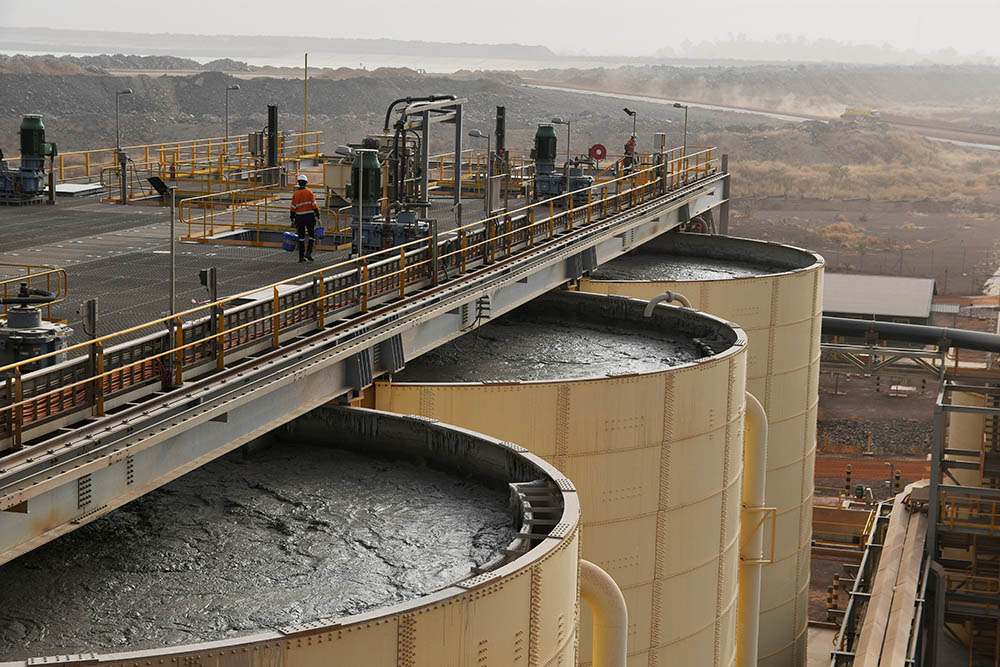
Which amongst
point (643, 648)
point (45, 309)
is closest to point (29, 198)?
point (45, 309)

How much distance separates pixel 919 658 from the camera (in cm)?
2830

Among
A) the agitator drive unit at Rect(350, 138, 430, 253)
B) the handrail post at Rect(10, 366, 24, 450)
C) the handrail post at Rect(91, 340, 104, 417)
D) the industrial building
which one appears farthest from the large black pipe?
the handrail post at Rect(10, 366, 24, 450)

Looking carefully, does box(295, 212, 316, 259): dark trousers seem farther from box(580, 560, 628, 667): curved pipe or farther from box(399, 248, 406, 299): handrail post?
box(580, 560, 628, 667): curved pipe

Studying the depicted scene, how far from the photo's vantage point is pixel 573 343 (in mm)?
24000

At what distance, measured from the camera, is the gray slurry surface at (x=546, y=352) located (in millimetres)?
21281

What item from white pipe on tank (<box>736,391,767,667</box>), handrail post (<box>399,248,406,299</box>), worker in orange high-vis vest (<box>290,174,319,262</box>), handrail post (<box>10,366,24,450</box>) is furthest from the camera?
worker in orange high-vis vest (<box>290,174,319,262</box>)

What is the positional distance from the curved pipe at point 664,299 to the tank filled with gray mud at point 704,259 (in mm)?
7353

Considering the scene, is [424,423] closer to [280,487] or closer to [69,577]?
[280,487]

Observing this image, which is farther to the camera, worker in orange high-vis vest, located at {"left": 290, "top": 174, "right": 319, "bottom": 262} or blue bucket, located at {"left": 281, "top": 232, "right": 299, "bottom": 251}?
blue bucket, located at {"left": 281, "top": 232, "right": 299, "bottom": 251}

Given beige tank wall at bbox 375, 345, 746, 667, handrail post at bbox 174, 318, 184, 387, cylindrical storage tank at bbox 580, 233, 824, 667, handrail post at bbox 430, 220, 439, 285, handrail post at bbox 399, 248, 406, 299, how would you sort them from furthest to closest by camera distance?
cylindrical storage tank at bbox 580, 233, 824, 667 → handrail post at bbox 430, 220, 439, 285 → handrail post at bbox 399, 248, 406, 299 → beige tank wall at bbox 375, 345, 746, 667 → handrail post at bbox 174, 318, 184, 387

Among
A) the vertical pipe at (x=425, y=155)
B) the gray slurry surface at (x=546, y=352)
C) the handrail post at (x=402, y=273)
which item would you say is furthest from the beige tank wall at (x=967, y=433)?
the handrail post at (x=402, y=273)

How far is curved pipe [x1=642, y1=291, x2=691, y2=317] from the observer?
2448 centimetres

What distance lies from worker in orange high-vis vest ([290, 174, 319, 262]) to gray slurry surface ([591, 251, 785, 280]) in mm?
9475

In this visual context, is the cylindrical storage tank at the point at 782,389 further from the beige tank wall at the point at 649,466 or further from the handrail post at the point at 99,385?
the handrail post at the point at 99,385
